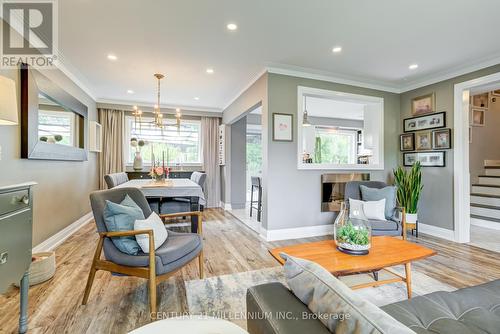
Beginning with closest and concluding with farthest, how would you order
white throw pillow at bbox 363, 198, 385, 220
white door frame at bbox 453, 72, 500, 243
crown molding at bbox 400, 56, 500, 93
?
white throw pillow at bbox 363, 198, 385, 220 → crown molding at bbox 400, 56, 500, 93 → white door frame at bbox 453, 72, 500, 243

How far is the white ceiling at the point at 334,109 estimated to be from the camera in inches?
220

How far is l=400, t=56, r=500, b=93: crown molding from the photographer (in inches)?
125

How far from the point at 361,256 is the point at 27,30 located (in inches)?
155

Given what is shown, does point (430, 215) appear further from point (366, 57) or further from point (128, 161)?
point (128, 161)

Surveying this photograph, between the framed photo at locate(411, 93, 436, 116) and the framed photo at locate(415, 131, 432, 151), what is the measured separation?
35 cm

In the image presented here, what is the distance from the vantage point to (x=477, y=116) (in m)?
5.08

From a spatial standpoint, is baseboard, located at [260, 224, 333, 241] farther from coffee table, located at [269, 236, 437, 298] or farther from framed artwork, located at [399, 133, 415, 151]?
framed artwork, located at [399, 133, 415, 151]

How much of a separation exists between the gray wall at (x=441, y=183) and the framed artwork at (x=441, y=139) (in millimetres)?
96

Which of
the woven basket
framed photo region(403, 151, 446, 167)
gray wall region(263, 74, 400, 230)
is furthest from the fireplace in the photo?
the woven basket

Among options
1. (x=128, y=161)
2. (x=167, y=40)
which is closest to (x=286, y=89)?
(x=167, y=40)

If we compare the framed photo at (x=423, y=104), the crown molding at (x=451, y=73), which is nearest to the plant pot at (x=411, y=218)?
the framed photo at (x=423, y=104)

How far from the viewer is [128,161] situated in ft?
18.3

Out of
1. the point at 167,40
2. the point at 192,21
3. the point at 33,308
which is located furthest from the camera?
the point at 167,40

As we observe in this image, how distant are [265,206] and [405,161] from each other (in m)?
2.77
